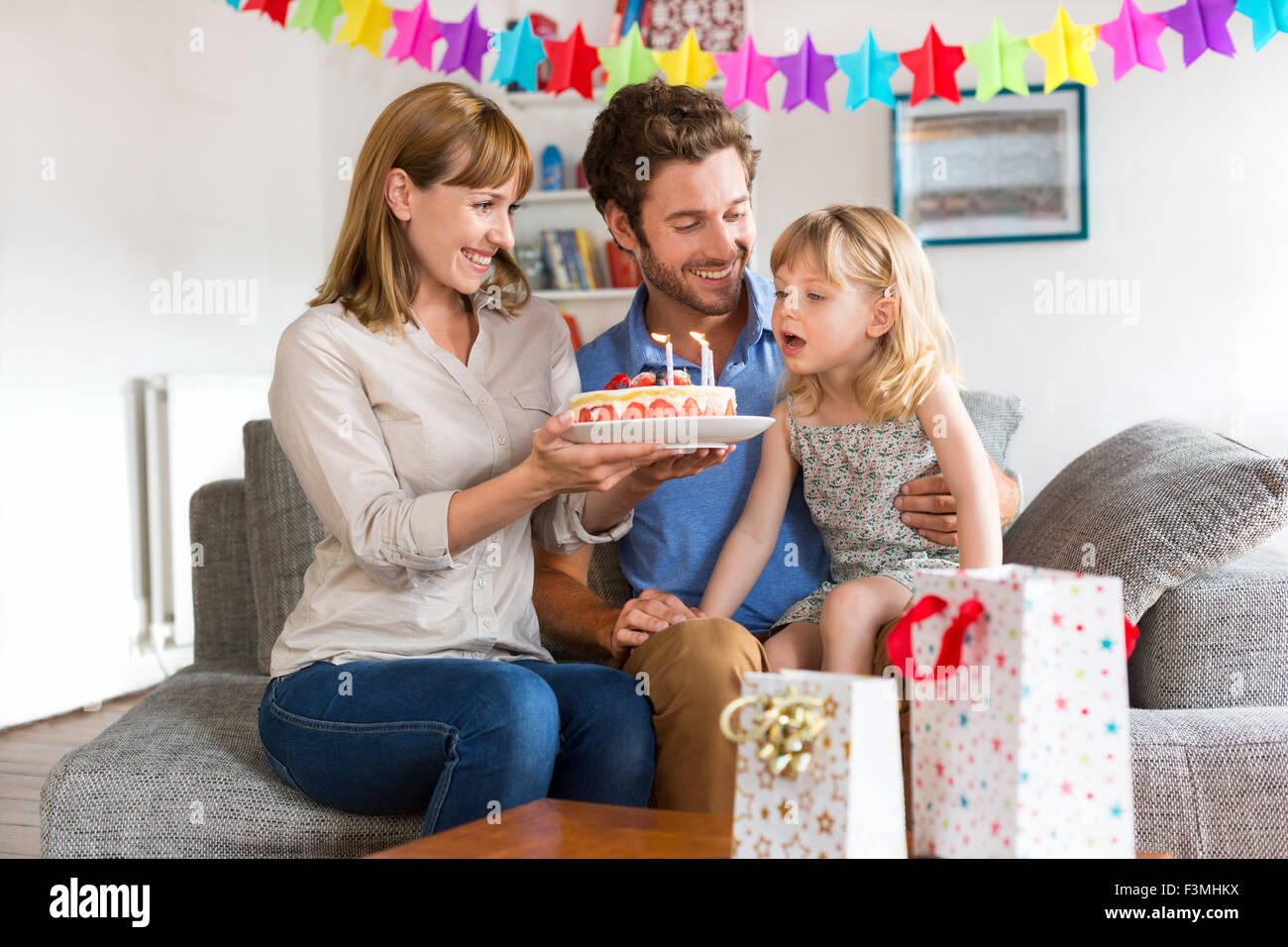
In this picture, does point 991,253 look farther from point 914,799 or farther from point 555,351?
point 914,799

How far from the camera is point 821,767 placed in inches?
31.7

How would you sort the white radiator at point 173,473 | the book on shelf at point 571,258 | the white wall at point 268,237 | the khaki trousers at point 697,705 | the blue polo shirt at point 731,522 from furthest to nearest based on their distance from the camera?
1. the book on shelf at point 571,258
2. the white radiator at point 173,473
3. the white wall at point 268,237
4. the blue polo shirt at point 731,522
5. the khaki trousers at point 697,705

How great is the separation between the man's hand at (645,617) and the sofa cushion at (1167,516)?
57 cm

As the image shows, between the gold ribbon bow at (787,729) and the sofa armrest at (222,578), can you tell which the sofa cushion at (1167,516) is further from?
the sofa armrest at (222,578)

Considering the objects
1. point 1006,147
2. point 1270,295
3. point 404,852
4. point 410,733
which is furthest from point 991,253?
point 404,852

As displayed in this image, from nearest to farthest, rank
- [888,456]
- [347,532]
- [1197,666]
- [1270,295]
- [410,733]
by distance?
[410,733] < [347,532] < [1197,666] < [888,456] < [1270,295]

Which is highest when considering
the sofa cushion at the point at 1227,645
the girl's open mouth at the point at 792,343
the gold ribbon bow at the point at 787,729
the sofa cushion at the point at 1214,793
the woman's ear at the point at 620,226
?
the woman's ear at the point at 620,226

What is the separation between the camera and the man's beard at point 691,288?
1.96m

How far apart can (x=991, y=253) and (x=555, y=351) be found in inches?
116

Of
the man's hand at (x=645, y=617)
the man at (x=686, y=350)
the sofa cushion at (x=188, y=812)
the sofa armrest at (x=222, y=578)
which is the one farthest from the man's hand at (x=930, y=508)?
the sofa armrest at (x=222, y=578)

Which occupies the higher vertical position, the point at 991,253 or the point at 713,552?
the point at 991,253

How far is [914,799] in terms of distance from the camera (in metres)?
0.88

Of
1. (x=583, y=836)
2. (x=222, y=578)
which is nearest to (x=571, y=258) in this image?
(x=222, y=578)

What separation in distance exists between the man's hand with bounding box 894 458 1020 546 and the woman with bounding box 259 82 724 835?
405mm
